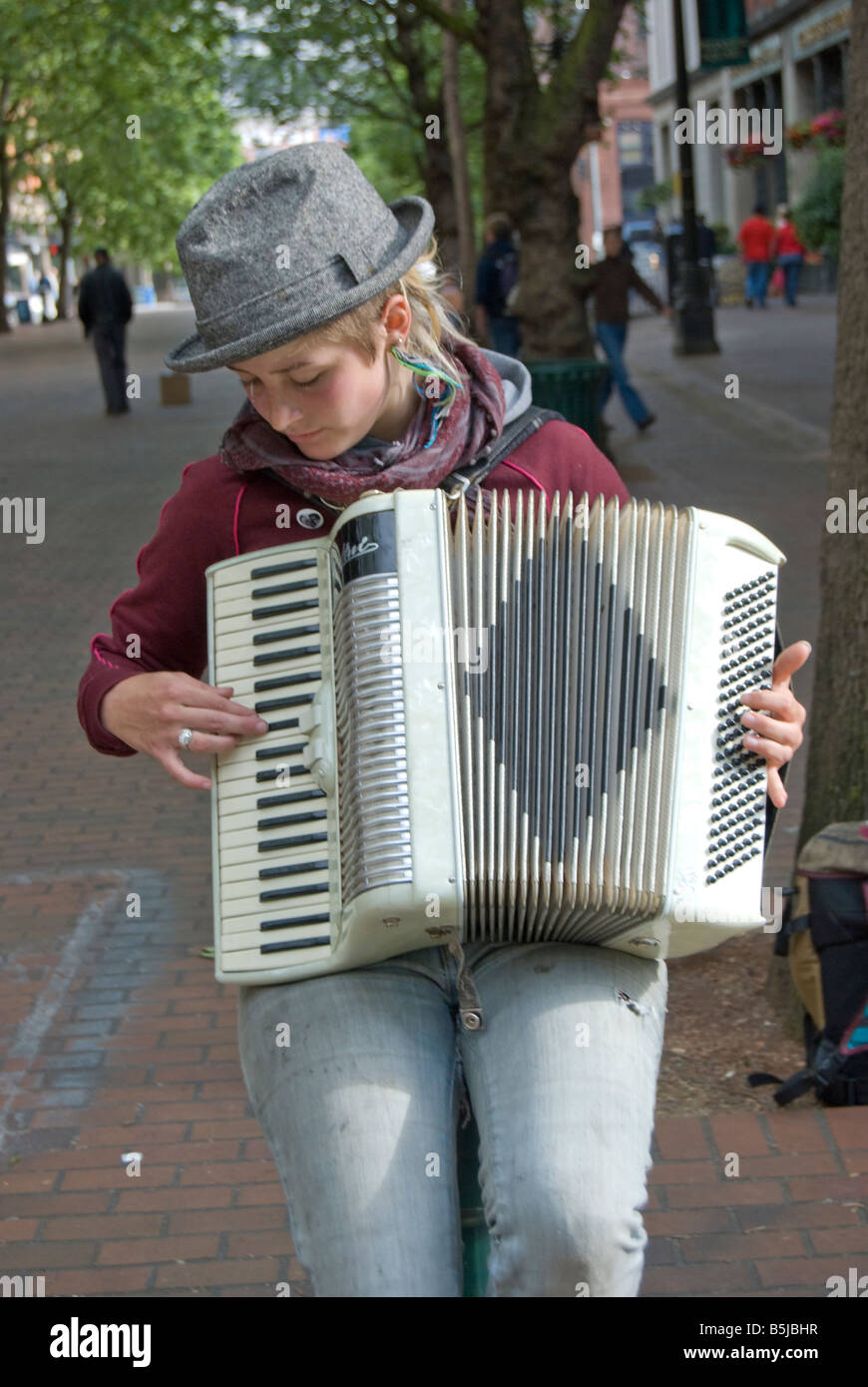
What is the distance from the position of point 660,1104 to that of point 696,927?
70.5 inches

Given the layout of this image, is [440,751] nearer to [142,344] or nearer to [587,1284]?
[587,1284]

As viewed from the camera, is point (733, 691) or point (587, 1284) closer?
point (587, 1284)

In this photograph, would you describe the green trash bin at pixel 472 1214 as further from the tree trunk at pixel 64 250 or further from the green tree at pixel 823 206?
the tree trunk at pixel 64 250

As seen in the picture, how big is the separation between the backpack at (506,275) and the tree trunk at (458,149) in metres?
0.34

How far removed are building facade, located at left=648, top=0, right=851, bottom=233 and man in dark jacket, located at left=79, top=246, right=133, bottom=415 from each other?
445 inches

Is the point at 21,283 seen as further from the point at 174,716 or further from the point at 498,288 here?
the point at 174,716

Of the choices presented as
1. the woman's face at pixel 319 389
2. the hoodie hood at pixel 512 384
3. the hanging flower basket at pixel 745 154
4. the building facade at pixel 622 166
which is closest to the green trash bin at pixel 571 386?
the hoodie hood at pixel 512 384

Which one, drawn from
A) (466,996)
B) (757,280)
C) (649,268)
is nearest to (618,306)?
(466,996)

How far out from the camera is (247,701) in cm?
234

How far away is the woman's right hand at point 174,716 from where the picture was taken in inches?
90.6

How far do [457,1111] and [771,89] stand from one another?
35.1 m

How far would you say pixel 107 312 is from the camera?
59.7ft

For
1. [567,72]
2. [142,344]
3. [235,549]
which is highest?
[567,72]
